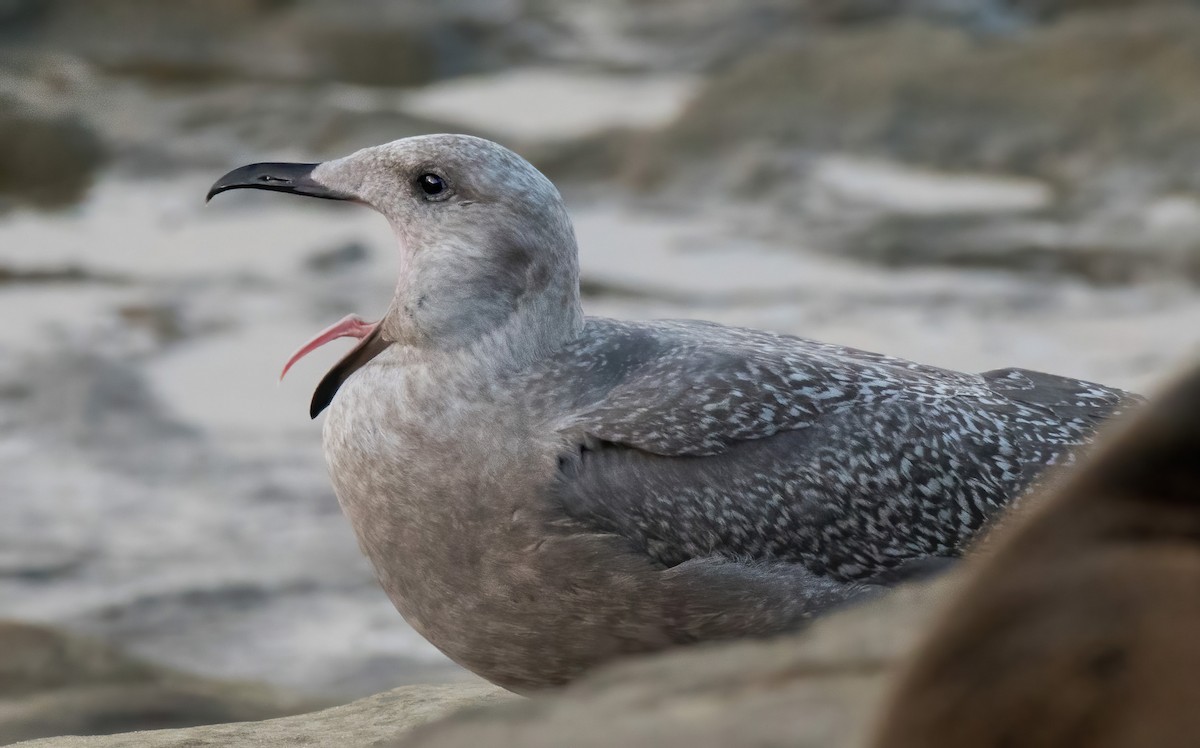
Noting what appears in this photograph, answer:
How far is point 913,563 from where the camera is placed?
3791mm

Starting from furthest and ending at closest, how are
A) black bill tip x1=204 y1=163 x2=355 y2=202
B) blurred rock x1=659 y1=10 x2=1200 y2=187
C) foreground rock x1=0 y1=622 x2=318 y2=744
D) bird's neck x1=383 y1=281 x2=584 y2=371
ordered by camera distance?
blurred rock x1=659 y1=10 x2=1200 y2=187
foreground rock x1=0 y1=622 x2=318 y2=744
black bill tip x1=204 y1=163 x2=355 y2=202
bird's neck x1=383 y1=281 x2=584 y2=371

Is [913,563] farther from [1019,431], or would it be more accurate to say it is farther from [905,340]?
[905,340]

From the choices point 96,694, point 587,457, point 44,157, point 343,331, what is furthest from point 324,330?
point 44,157

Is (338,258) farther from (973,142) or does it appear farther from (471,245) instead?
(471,245)

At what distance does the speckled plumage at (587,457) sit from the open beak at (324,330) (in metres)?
0.06

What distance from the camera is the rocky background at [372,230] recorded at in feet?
25.0

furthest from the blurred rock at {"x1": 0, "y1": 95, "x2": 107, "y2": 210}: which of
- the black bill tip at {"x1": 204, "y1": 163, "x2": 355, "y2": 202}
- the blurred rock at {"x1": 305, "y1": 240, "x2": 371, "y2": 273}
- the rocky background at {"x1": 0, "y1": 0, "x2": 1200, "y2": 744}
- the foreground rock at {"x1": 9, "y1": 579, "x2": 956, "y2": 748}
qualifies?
the foreground rock at {"x1": 9, "y1": 579, "x2": 956, "y2": 748}

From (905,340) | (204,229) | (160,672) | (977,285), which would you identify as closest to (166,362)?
(204,229)

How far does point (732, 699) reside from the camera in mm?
2176

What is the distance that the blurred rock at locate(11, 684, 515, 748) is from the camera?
3.94 m

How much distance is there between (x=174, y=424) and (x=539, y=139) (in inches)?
193

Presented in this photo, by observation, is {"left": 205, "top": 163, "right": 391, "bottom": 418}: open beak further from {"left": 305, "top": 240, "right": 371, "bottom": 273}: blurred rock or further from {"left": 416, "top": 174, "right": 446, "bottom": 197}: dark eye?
{"left": 305, "top": 240, "right": 371, "bottom": 273}: blurred rock

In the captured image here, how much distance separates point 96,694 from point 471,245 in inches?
115

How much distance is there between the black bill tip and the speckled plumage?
0.04 meters
